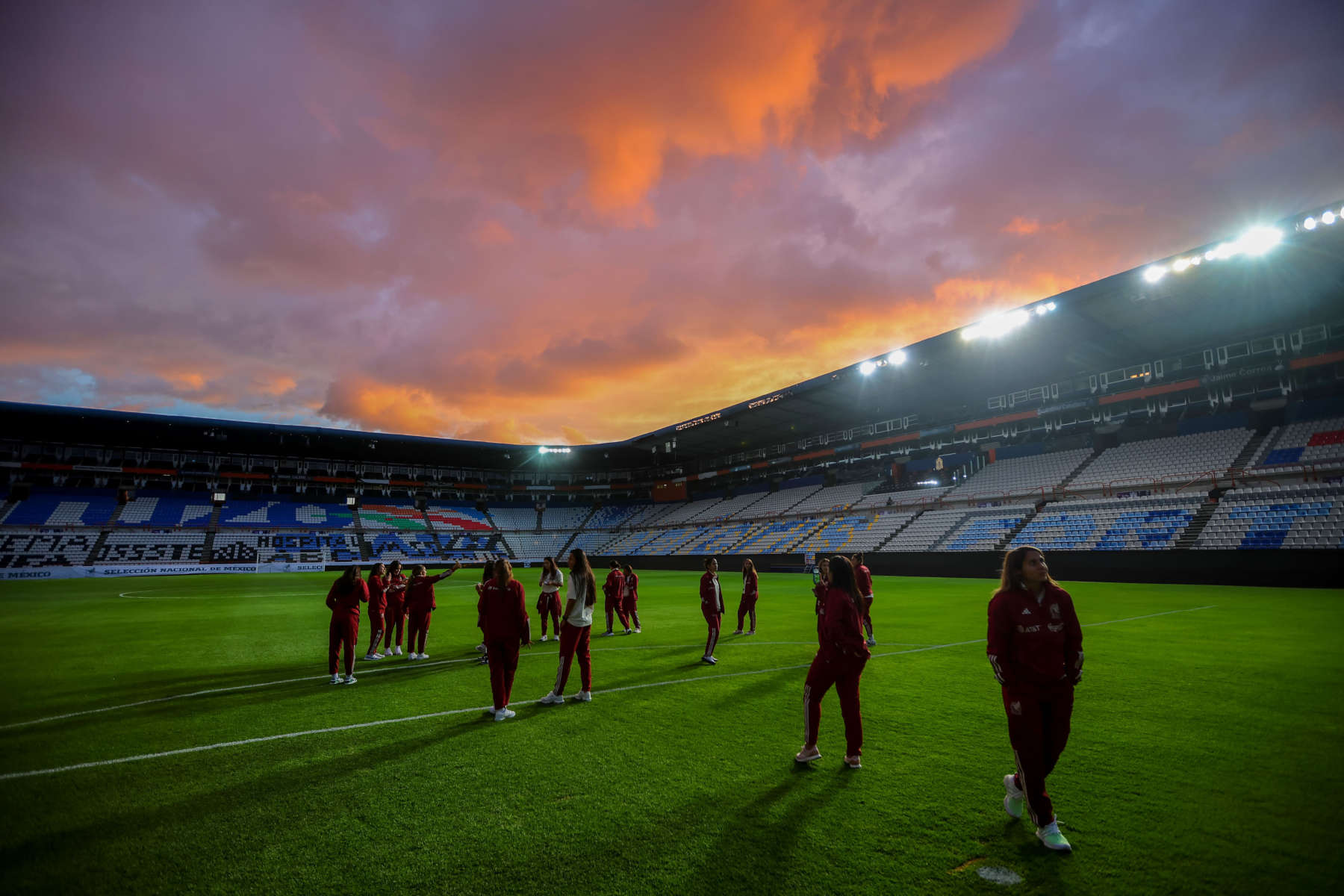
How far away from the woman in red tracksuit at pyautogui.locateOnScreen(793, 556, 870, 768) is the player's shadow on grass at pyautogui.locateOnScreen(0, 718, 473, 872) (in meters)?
4.15

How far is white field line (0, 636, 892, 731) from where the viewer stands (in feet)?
24.8

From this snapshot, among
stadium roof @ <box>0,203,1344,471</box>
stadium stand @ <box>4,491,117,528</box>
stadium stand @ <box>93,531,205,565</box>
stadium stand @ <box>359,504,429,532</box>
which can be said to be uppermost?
stadium roof @ <box>0,203,1344,471</box>

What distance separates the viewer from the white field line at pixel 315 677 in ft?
24.8

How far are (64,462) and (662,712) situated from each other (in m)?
72.0

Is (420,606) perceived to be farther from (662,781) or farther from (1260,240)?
(1260,240)

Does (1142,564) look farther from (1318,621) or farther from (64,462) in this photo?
(64,462)

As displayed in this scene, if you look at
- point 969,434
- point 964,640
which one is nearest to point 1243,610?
point 964,640

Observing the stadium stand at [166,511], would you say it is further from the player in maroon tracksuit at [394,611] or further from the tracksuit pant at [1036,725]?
the tracksuit pant at [1036,725]

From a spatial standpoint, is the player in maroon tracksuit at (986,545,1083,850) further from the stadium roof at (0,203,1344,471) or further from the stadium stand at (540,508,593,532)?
the stadium stand at (540,508,593,532)

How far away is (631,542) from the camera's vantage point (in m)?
63.6

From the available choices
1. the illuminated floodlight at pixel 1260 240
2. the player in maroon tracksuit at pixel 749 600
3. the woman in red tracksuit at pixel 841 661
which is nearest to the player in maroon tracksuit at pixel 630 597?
the player in maroon tracksuit at pixel 749 600

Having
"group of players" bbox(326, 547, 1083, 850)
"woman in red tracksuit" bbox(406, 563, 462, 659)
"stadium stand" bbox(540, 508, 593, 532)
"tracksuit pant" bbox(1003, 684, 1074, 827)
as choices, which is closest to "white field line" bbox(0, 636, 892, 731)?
"woman in red tracksuit" bbox(406, 563, 462, 659)

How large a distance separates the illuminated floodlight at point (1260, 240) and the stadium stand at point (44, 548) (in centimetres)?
7316

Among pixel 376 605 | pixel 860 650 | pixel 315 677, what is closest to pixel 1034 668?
pixel 860 650
